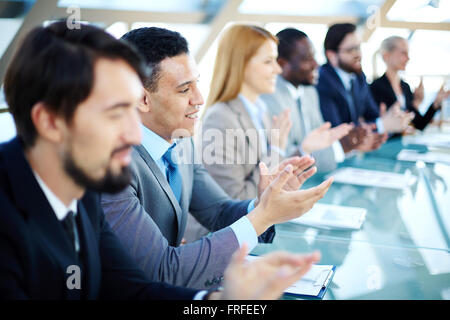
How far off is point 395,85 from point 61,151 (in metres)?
4.41

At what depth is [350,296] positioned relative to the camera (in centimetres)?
122

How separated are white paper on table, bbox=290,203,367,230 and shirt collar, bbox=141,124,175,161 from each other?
0.60 meters

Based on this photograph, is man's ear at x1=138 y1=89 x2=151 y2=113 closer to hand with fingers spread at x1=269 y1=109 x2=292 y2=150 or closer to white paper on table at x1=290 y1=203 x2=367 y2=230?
white paper on table at x1=290 y1=203 x2=367 y2=230

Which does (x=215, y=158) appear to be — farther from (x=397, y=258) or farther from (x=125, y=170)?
(x=125, y=170)

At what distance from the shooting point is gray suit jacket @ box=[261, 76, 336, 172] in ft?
9.13

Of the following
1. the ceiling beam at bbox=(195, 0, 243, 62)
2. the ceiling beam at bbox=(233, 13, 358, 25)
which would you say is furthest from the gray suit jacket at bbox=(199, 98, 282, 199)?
the ceiling beam at bbox=(233, 13, 358, 25)

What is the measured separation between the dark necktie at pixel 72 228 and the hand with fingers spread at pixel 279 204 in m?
0.52

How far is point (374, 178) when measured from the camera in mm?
2543

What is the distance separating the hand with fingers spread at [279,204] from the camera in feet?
4.32

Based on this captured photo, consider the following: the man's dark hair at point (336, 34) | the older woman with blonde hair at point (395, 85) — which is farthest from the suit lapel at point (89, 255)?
the older woman with blonde hair at point (395, 85)

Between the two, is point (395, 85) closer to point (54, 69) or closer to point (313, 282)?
point (313, 282)

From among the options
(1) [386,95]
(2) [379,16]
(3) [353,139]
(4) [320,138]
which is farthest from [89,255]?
(2) [379,16]

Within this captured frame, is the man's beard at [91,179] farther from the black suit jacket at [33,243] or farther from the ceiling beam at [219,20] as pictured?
the ceiling beam at [219,20]
